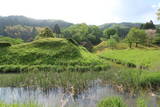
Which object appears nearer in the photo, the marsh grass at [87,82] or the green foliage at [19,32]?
the marsh grass at [87,82]

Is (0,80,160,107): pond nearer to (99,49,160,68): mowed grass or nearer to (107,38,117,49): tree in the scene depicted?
(99,49,160,68): mowed grass

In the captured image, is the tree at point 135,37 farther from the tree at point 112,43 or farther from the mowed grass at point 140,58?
the mowed grass at point 140,58

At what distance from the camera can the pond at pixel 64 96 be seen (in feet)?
29.7

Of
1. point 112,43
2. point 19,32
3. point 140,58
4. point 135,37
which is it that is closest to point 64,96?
point 140,58

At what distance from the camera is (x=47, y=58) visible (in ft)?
79.2

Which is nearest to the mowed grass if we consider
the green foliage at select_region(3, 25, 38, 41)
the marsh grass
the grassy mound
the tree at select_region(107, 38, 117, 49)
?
the grassy mound

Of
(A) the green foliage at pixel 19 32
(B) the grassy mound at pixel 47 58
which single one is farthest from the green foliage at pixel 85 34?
(B) the grassy mound at pixel 47 58

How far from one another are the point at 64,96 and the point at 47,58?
14313 millimetres

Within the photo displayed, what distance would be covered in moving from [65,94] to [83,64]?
12136 mm

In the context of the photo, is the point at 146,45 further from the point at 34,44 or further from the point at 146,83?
the point at 146,83

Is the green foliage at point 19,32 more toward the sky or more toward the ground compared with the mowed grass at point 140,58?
more toward the sky

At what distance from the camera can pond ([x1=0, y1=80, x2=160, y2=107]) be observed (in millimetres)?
9055

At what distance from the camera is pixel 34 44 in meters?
28.2

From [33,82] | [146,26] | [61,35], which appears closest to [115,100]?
[33,82]
